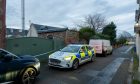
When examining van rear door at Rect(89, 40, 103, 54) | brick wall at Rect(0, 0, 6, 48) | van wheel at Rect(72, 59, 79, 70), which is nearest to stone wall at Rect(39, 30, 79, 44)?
van rear door at Rect(89, 40, 103, 54)

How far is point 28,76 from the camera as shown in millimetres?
7652

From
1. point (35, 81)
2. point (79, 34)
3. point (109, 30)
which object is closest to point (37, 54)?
point (35, 81)

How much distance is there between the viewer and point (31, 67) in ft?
25.8

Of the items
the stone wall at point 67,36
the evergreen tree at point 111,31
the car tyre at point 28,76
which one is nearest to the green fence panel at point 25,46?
the stone wall at point 67,36

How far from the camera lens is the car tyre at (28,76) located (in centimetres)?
734

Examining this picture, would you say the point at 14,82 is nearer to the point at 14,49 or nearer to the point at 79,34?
the point at 14,49

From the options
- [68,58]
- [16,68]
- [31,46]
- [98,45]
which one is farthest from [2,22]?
[98,45]

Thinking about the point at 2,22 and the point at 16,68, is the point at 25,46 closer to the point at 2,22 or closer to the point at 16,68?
the point at 2,22

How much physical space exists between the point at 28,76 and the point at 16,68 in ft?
2.51

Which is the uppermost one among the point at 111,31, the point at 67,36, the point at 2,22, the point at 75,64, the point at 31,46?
the point at 111,31

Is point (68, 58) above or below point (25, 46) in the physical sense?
below

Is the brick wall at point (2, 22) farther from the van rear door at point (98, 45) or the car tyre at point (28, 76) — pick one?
the van rear door at point (98, 45)

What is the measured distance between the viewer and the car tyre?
7341 mm

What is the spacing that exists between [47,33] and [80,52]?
14.0m
